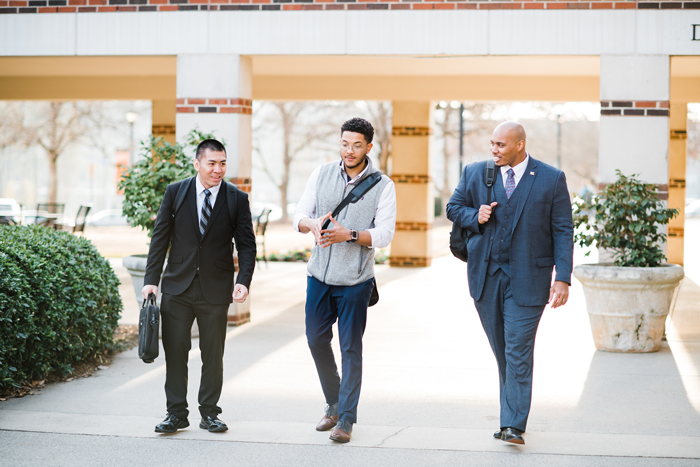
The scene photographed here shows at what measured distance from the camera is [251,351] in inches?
298

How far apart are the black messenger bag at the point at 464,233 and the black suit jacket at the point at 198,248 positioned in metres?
1.24

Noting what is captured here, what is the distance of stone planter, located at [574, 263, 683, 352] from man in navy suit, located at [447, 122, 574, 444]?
9.52ft

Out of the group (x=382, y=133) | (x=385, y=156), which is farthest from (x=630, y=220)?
(x=382, y=133)

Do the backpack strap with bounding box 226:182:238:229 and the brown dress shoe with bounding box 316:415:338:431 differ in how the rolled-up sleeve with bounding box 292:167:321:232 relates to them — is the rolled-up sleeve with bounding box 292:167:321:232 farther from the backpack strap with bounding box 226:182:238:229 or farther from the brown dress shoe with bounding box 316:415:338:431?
the brown dress shoe with bounding box 316:415:338:431

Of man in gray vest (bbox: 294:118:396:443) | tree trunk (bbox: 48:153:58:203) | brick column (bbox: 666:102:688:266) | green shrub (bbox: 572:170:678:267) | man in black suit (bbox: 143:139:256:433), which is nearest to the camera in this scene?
man in gray vest (bbox: 294:118:396:443)

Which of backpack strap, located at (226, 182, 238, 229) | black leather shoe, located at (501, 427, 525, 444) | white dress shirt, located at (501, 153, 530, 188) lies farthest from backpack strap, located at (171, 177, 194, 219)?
black leather shoe, located at (501, 427, 525, 444)

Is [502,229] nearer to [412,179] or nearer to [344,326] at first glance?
[344,326]

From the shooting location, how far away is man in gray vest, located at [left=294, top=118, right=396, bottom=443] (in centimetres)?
477

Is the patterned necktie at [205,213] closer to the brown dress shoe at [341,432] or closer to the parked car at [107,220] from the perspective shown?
the brown dress shoe at [341,432]

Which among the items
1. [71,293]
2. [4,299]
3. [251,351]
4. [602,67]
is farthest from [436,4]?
[4,299]

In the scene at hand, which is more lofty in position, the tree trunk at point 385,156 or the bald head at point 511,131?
the tree trunk at point 385,156

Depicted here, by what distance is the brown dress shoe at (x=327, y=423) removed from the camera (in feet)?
16.3

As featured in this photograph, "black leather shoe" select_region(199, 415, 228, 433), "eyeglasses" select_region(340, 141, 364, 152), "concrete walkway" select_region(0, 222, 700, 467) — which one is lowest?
"concrete walkway" select_region(0, 222, 700, 467)

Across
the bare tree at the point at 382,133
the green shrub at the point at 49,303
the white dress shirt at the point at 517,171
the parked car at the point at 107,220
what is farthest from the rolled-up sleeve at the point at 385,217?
the parked car at the point at 107,220
